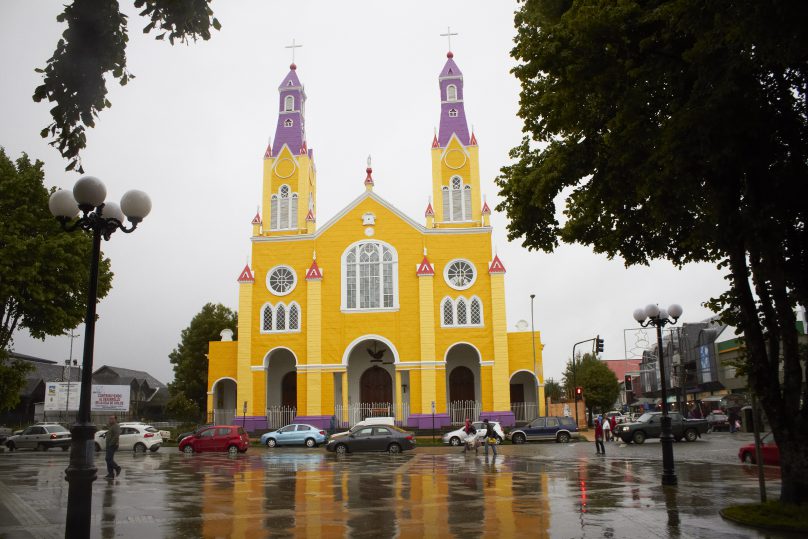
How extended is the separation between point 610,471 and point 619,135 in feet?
38.7

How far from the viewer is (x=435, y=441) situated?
34.9m

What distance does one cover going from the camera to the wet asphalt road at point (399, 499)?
10.1m

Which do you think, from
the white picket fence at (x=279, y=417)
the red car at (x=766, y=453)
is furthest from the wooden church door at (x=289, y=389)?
the red car at (x=766, y=453)

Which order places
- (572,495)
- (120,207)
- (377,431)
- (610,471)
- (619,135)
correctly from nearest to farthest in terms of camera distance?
(120,207) < (619,135) < (572,495) < (610,471) < (377,431)

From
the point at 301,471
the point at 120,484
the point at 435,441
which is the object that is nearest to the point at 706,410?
the point at 435,441

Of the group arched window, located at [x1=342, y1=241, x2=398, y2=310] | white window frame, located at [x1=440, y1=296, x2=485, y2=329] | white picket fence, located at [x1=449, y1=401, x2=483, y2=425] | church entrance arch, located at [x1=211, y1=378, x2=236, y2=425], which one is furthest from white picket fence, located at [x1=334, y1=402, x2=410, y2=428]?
church entrance arch, located at [x1=211, y1=378, x2=236, y2=425]

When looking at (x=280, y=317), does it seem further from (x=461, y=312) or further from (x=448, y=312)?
(x=461, y=312)

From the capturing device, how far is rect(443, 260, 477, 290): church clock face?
41881 millimetres

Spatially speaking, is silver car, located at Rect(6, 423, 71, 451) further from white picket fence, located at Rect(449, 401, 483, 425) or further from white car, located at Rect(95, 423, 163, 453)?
white picket fence, located at Rect(449, 401, 483, 425)

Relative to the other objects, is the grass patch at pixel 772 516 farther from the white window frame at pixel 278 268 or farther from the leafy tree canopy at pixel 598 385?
the leafy tree canopy at pixel 598 385

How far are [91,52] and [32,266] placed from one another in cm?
2118

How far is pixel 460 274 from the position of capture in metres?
42.2

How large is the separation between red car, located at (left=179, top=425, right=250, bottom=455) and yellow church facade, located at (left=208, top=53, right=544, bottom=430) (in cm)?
965

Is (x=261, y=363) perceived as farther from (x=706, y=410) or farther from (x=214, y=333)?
(x=706, y=410)
